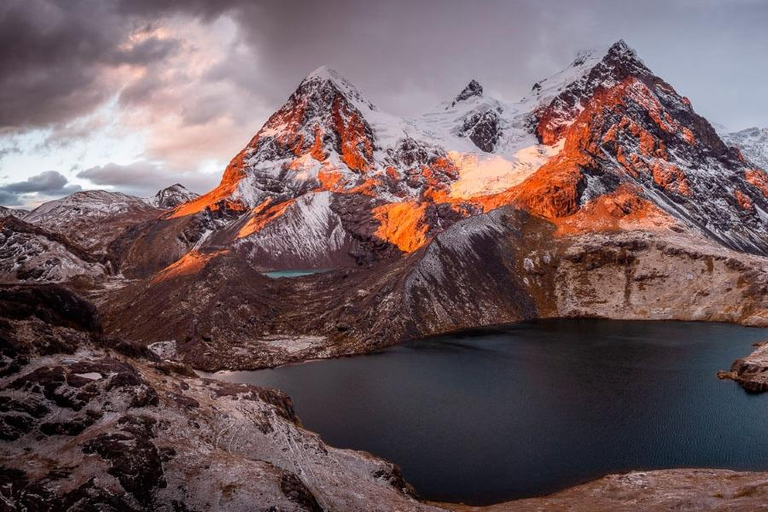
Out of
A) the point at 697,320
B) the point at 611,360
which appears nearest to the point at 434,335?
the point at 611,360

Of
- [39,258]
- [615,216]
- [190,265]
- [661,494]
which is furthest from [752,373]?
[39,258]

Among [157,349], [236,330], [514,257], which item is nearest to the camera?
[157,349]

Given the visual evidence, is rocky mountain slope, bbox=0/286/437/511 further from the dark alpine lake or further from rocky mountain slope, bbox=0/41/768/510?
the dark alpine lake

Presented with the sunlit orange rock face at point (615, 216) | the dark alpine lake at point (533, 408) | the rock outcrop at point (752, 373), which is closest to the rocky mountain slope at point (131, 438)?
the dark alpine lake at point (533, 408)

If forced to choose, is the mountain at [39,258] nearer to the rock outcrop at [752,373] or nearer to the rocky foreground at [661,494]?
the rocky foreground at [661,494]

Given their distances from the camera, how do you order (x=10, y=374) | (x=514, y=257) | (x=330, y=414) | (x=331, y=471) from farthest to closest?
(x=514, y=257) < (x=330, y=414) < (x=331, y=471) < (x=10, y=374)

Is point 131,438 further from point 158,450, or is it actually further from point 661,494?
point 661,494

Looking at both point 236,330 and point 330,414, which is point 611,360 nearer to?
point 330,414

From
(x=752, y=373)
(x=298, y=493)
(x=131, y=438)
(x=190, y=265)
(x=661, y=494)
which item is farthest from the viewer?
(x=190, y=265)
